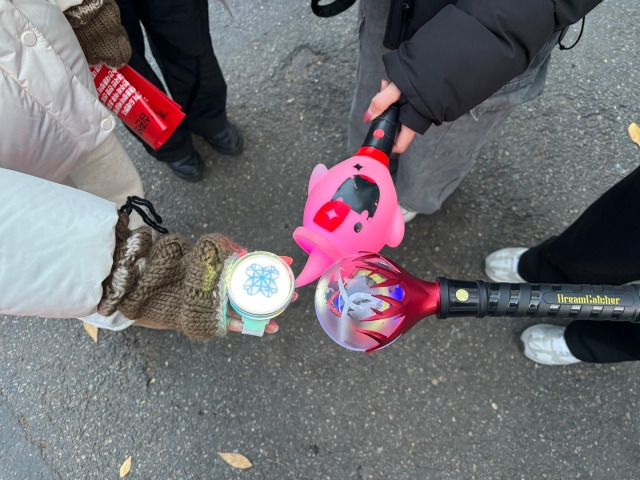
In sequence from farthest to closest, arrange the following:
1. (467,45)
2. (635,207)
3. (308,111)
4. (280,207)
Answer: (308,111)
(280,207)
(635,207)
(467,45)

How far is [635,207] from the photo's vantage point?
1.25 metres

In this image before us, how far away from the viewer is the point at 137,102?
142 cm

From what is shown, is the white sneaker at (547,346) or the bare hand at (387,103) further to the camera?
the white sneaker at (547,346)

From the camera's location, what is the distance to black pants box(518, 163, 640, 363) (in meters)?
1.29

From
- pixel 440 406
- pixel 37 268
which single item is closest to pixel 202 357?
pixel 440 406

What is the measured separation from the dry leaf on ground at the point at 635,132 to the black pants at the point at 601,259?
2.90 feet

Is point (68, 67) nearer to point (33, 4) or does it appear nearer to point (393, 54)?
point (33, 4)

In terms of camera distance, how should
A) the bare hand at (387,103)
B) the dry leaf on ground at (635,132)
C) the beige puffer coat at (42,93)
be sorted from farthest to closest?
the dry leaf on ground at (635,132) < the bare hand at (387,103) < the beige puffer coat at (42,93)

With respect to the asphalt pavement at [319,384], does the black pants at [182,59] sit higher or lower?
higher

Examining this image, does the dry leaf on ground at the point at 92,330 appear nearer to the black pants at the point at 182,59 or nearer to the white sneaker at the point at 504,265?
the black pants at the point at 182,59

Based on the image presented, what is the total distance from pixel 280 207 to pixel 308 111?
20.0 inches

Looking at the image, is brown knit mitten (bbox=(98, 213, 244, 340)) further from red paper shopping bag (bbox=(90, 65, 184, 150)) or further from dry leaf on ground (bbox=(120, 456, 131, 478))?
dry leaf on ground (bbox=(120, 456, 131, 478))

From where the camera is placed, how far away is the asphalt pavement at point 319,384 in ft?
5.67

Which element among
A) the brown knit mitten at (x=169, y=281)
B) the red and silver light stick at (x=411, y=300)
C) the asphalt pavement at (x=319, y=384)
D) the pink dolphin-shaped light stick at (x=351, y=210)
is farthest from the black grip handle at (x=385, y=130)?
the asphalt pavement at (x=319, y=384)
